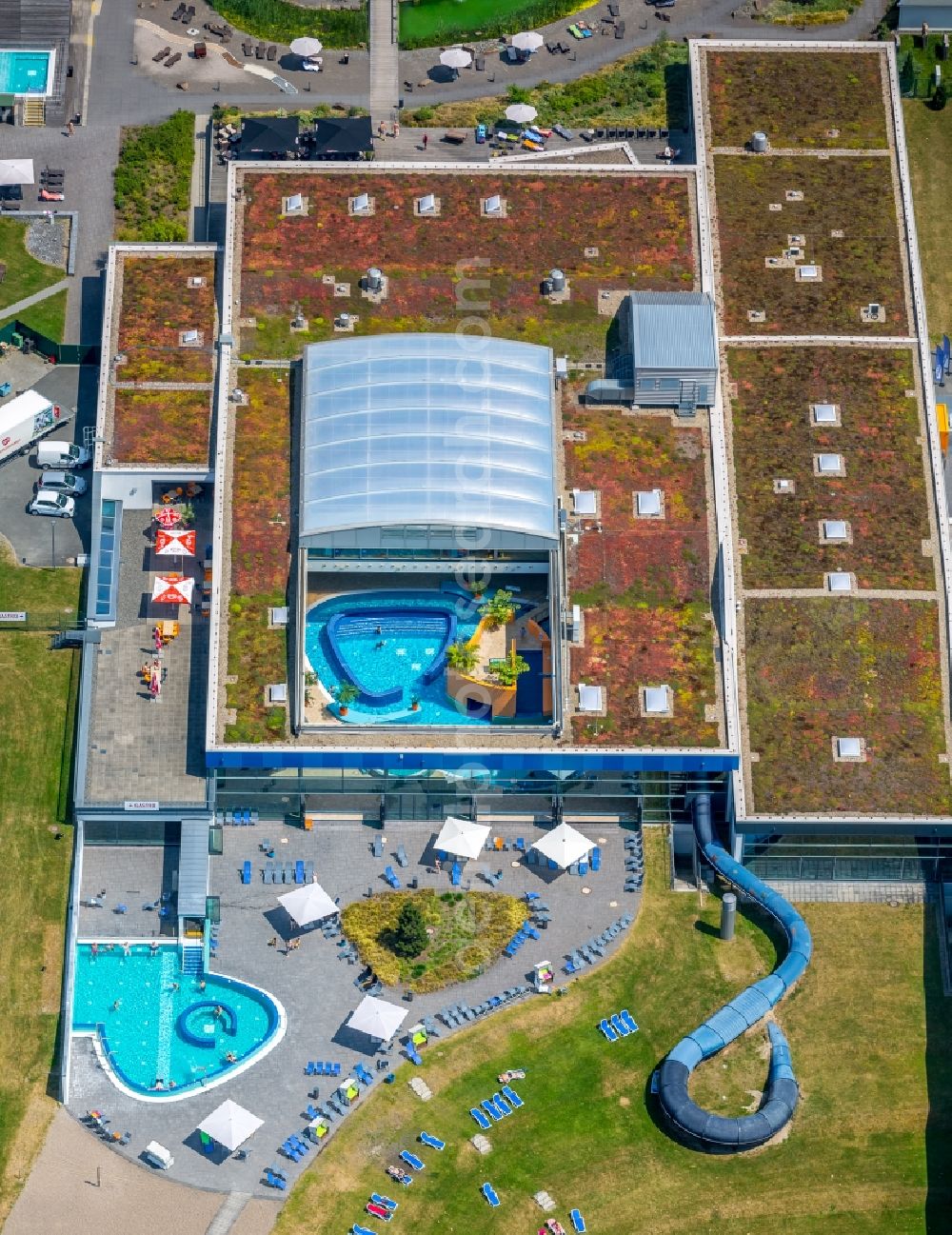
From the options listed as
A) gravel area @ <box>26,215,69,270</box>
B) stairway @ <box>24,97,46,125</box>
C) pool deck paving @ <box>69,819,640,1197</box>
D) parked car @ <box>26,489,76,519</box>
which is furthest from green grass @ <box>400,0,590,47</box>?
pool deck paving @ <box>69,819,640,1197</box>

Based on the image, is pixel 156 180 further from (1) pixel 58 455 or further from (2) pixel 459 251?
(2) pixel 459 251

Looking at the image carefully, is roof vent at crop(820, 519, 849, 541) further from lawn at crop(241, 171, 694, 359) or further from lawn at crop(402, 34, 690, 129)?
lawn at crop(402, 34, 690, 129)

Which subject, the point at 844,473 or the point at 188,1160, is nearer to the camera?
the point at 188,1160

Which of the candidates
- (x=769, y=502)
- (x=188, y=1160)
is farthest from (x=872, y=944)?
(x=188, y=1160)

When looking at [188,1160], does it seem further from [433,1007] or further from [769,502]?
[769,502]

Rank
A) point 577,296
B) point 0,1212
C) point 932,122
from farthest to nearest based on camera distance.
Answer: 1. point 932,122
2. point 577,296
3. point 0,1212

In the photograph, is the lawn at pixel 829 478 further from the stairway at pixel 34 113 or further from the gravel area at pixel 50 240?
the stairway at pixel 34 113

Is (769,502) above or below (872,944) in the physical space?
above

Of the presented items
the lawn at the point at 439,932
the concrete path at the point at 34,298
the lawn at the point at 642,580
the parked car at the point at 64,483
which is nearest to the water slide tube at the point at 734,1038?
the lawn at the point at 642,580
